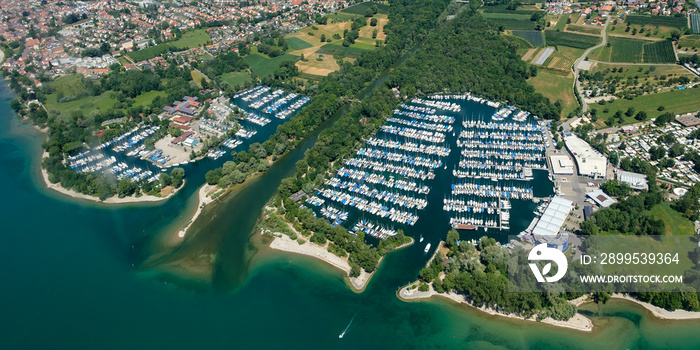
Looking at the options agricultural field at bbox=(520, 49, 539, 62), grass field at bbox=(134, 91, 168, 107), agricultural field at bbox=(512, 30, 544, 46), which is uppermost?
agricultural field at bbox=(512, 30, 544, 46)

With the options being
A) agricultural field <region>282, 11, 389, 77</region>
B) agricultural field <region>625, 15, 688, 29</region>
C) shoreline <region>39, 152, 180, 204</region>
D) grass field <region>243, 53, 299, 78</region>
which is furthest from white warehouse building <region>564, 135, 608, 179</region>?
agricultural field <region>625, 15, 688, 29</region>

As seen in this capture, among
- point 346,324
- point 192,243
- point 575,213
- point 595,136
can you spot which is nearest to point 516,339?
point 346,324

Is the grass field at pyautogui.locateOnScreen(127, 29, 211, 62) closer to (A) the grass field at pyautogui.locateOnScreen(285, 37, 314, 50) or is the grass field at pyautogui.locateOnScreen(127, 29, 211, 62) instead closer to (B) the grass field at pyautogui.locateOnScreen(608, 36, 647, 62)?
(A) the grass field at pyautogui.locateOnScreen(285, 37, 314, 50)

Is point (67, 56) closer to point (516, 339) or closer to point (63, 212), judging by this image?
point (63, 212)

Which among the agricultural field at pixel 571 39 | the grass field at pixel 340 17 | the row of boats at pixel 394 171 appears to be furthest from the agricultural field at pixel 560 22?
the row of boats at pixel 394 171

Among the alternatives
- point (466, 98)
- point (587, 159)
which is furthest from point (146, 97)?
point (587, 159)
